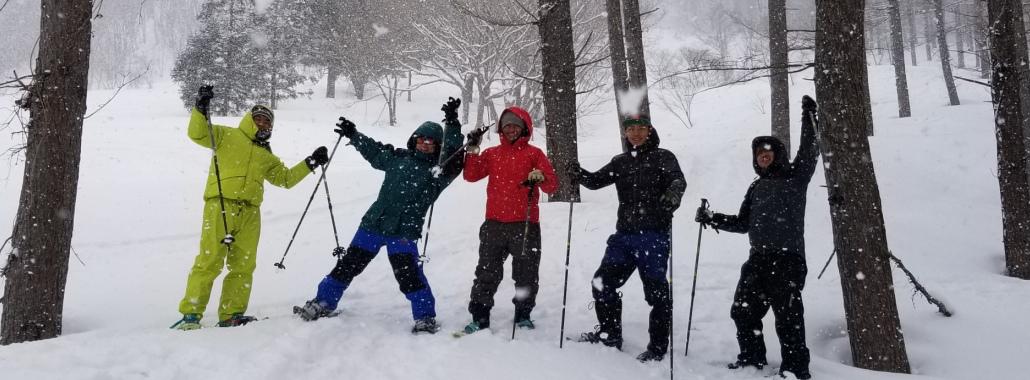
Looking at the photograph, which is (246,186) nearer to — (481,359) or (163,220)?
(481,359)

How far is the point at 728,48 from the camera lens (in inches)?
2461

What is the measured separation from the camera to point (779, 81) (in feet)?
37.7

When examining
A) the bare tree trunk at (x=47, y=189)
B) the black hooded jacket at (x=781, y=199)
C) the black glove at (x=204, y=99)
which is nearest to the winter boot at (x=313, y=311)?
the black glove at (x=204, y=99)

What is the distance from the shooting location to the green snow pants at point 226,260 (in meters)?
4.30

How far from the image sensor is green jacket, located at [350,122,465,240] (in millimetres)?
4555

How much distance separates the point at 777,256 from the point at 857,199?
0.84 m

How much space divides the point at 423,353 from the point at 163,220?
753cm

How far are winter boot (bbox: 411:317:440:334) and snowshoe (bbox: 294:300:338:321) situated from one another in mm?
789

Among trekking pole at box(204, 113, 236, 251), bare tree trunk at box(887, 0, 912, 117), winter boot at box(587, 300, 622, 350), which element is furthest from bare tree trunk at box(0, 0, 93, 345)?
bare tree trunk at box(887, 0, 912, 117)

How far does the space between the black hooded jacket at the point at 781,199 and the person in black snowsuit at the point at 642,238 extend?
2.15ft

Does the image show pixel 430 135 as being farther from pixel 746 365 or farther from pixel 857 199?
pixel 857 199

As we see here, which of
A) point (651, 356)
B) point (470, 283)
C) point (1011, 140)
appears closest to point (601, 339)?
point (651, 356)

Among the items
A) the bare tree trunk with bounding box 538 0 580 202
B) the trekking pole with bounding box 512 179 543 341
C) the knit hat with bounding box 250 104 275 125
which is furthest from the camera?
the bare tree trunk with bounding box 538 0 580 202

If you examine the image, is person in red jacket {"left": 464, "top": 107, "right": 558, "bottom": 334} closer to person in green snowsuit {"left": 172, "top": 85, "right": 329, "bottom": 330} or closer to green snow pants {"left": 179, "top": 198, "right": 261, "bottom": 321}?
person in green snowsuit {"left": 172, "top": 85, "right": 329, "bottom": 330}
